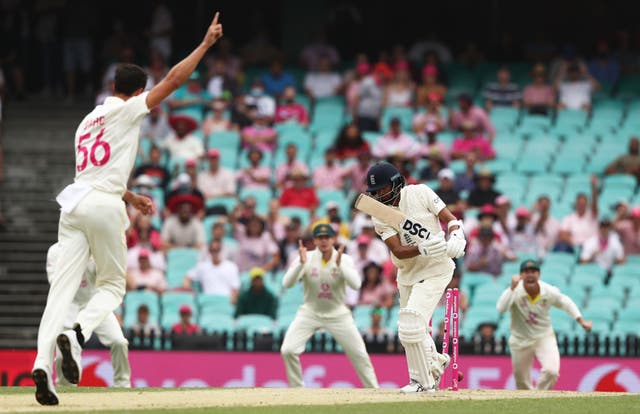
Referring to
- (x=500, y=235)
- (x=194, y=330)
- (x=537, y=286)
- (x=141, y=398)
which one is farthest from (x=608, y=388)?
(x=141, y=398)

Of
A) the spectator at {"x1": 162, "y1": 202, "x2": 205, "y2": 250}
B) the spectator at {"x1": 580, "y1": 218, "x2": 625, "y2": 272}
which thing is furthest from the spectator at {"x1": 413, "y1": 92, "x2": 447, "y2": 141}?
the spectator at {"x1": 162, "y1": 202, "x2": 205, "y2": 250}

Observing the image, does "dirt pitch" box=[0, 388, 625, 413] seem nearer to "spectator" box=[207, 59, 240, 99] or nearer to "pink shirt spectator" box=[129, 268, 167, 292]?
"pink shirt spectator" box=[129, 268, 167, 292]

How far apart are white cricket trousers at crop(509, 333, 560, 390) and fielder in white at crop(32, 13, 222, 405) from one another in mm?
6916

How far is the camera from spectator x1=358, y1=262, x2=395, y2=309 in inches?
746

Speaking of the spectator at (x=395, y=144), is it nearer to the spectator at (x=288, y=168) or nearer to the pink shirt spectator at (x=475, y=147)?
the pink shirt spectator at (x=475, y=147)

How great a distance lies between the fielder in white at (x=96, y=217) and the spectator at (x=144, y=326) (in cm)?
714

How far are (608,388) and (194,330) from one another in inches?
202

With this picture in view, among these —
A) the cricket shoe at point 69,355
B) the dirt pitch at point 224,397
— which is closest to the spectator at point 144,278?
the dirt pitch at point 224,397

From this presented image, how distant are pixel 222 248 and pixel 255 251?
1.60ft

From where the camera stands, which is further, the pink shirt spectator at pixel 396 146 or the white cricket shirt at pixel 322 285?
the pink shirt spectator at pixel 396 146

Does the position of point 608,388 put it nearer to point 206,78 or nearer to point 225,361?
point 225,361

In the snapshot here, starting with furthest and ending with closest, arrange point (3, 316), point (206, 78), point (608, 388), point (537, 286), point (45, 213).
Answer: point (206, 78)
point (45, 213)
point (3, 316)
point (608, 388)
point (537, 286)

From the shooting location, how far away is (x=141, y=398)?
425 inches

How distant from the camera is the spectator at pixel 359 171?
21.4 metres
